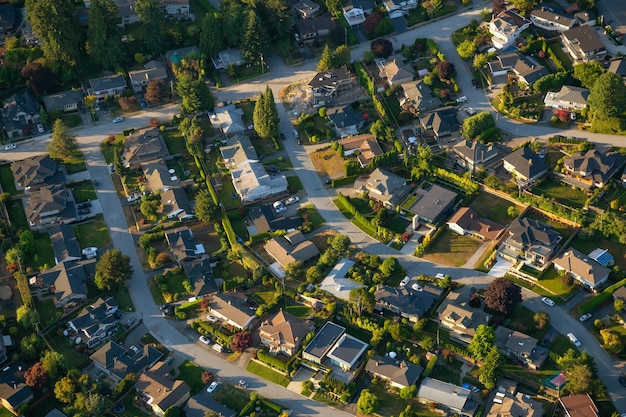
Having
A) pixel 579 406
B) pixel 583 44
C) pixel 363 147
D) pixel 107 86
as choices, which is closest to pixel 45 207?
pixel 107 86

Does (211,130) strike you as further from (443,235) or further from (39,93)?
(443,235)

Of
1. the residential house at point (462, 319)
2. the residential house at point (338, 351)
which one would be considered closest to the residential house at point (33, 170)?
the residential house at point (338, 351)

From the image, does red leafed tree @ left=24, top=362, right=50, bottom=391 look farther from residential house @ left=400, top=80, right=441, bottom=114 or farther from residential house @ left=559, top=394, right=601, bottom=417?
residential house @ left=400, top=80, right=441, bottom=114

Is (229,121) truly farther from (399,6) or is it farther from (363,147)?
(399,6)

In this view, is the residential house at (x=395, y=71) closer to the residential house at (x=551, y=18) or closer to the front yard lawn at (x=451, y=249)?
the residential house at (x=551, y=18)

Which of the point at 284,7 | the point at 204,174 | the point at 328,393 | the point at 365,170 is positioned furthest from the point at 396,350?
the point at 284,7

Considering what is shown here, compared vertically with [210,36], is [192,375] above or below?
below

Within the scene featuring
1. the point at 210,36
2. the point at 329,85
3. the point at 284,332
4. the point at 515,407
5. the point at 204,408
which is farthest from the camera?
the point at 210,36
